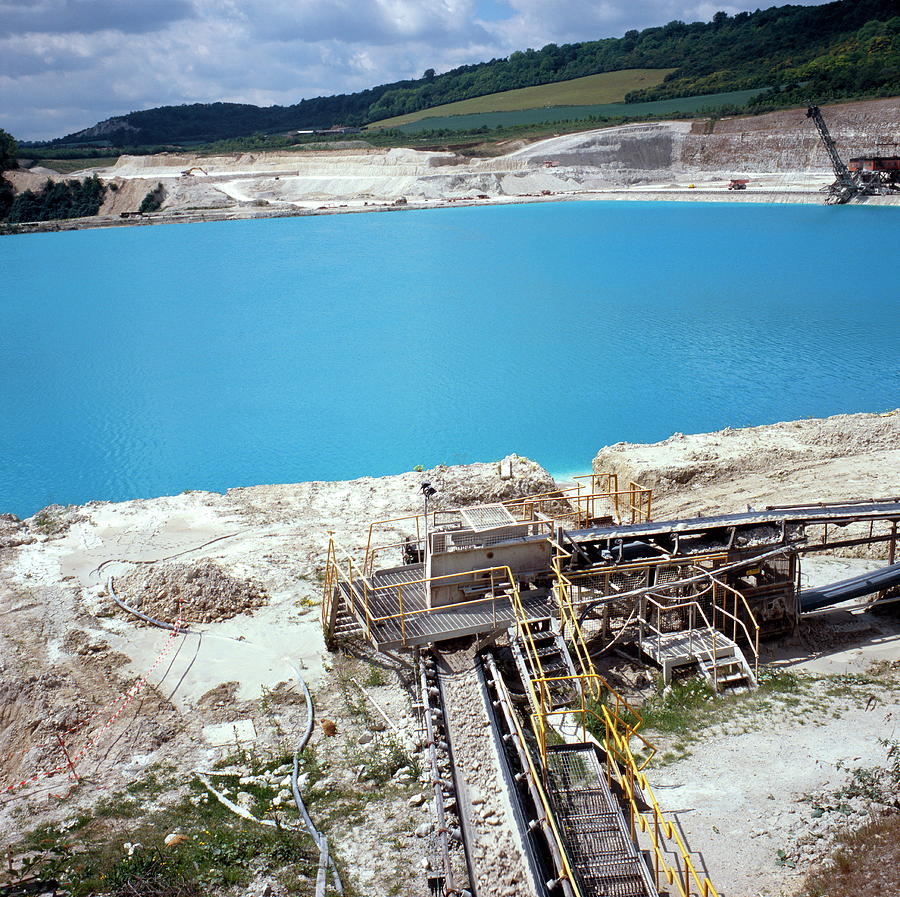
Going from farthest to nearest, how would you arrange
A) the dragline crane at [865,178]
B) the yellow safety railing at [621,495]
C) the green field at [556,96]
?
the green field at [556,96]
the dragline crane at [865,178]
the yellow safety railing at [621,495]

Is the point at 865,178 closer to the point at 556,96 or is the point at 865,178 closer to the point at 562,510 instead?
the point at 562,510

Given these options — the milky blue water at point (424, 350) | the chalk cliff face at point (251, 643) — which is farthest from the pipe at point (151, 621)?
the milky blue water at point (424, 350)

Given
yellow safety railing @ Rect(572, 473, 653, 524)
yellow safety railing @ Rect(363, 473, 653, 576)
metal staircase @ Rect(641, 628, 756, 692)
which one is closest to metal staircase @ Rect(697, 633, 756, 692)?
metal staircase @ Rect(641, 628, 756, 692)

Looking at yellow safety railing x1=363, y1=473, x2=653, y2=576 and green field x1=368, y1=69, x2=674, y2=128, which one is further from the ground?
green field x1=368, y1=69, x2=674, y2=128

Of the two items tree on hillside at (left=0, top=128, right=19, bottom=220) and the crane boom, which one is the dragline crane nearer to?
the crane boom

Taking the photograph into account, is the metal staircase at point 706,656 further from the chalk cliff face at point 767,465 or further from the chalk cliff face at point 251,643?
the chalk cliff face at point 767,465

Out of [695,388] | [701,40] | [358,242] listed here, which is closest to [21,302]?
[358,242]

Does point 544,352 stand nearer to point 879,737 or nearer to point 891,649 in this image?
point 891,649
